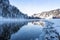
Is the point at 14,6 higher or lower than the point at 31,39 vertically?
higher

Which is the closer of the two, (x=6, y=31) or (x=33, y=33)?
(x=33, y=33)

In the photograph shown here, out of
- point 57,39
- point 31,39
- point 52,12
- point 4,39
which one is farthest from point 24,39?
point 52,12

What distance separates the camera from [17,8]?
2701mm

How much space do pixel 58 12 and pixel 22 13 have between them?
1219 mm

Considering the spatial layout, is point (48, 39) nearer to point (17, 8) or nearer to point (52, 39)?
point (52, 39)

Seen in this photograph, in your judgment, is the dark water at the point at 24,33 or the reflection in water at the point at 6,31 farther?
the reflection in water at the point at 6,31

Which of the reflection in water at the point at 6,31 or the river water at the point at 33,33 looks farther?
the reflection in water at the point at 6,31

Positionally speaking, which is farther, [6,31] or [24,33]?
[6,31]

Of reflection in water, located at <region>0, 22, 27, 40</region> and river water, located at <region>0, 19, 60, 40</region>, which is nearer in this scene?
river water, located at <region>0, 19, 60, 40</region>

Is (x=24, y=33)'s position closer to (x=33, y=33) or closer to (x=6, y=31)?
(x=33, y=33)

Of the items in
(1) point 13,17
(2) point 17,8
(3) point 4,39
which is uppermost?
(2) point 17,8

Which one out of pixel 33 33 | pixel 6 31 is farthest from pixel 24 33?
pixel 6 31

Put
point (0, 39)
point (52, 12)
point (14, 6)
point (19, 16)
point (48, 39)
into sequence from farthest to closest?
point (52, 12), point (19, 16), point (14, 6), point (0, 39), point (48, 39)

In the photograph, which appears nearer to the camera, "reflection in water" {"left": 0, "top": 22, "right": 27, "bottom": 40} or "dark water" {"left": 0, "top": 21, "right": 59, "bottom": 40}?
"dark water" {"left": 0, "top": 21, "right": 59, "bottom": 40}
